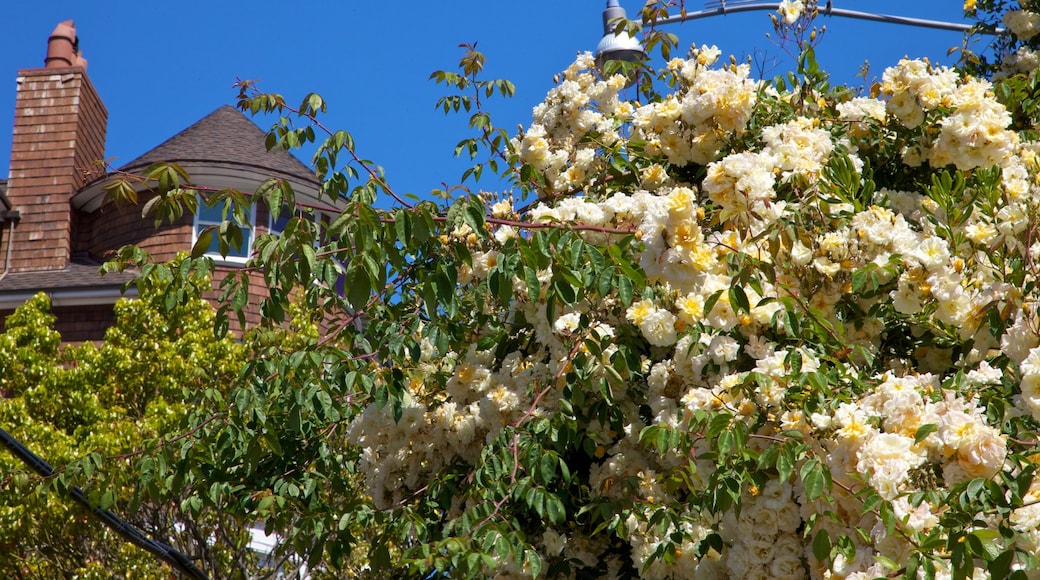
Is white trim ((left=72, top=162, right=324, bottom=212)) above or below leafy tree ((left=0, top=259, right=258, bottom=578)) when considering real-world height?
above

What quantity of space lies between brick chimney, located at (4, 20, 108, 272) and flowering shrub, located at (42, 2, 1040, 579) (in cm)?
1415

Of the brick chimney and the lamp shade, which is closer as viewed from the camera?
the lamp shade

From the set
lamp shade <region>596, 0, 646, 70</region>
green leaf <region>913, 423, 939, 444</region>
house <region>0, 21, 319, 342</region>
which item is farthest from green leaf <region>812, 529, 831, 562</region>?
house <region>0, 21, 319, 342</region>

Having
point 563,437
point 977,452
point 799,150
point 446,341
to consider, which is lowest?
point 977,452

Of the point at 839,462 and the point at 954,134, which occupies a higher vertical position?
the point at 954,134

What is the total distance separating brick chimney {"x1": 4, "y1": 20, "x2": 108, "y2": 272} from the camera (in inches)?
730

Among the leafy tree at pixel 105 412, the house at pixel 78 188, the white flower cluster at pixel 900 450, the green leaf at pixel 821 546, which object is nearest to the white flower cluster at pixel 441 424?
the white flower cluster at pixel 900 450

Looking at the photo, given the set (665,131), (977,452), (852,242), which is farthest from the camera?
(665,131)

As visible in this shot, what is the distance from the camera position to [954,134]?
15.7 feet

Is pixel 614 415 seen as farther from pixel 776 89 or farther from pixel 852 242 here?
pixel 776 89

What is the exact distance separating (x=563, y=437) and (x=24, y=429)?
8260 millimetres

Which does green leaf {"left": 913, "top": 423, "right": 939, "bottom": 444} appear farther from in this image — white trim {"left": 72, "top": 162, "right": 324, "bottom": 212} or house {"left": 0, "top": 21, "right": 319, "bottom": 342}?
white trim {"left": 72, "top": 162, "right": 324, "bottom": 212}

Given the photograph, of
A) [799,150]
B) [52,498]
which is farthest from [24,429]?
[799,150]

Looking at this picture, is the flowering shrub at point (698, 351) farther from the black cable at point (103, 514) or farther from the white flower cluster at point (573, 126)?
the black cable at point (103, 514)
